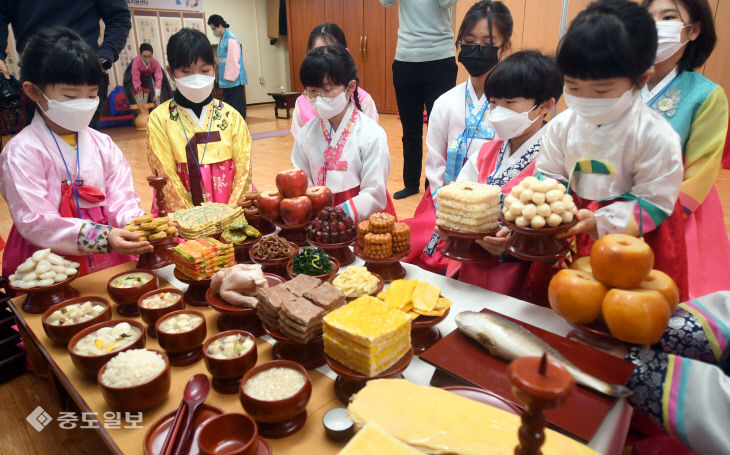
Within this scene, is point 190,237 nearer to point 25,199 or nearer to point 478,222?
point 25,199

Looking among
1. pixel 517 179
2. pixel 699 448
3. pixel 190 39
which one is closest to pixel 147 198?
pixel 190 39

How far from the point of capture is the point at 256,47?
1274 cm

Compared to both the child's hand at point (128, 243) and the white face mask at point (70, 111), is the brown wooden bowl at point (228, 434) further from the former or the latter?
the white face mask at point (70, 111)

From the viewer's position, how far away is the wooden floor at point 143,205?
5.18 ft

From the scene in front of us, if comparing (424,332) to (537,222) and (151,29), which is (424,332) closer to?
(537,222)

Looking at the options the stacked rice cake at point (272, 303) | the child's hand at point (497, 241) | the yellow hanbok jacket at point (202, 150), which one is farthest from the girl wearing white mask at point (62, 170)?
the child's hand at point (497, 241)

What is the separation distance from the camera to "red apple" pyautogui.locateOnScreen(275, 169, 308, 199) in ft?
5.85

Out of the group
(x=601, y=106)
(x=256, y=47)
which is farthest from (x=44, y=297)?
(x=256, y=47)

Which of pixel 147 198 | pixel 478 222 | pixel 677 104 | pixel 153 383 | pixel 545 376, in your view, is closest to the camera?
pixel 545 376

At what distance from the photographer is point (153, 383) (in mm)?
965

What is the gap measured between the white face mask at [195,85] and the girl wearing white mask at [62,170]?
1.63ft

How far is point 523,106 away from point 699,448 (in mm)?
1178

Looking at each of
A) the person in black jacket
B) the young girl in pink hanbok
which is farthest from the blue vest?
the person in black jacket

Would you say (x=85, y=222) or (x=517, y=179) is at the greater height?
(x=517, y=179)
